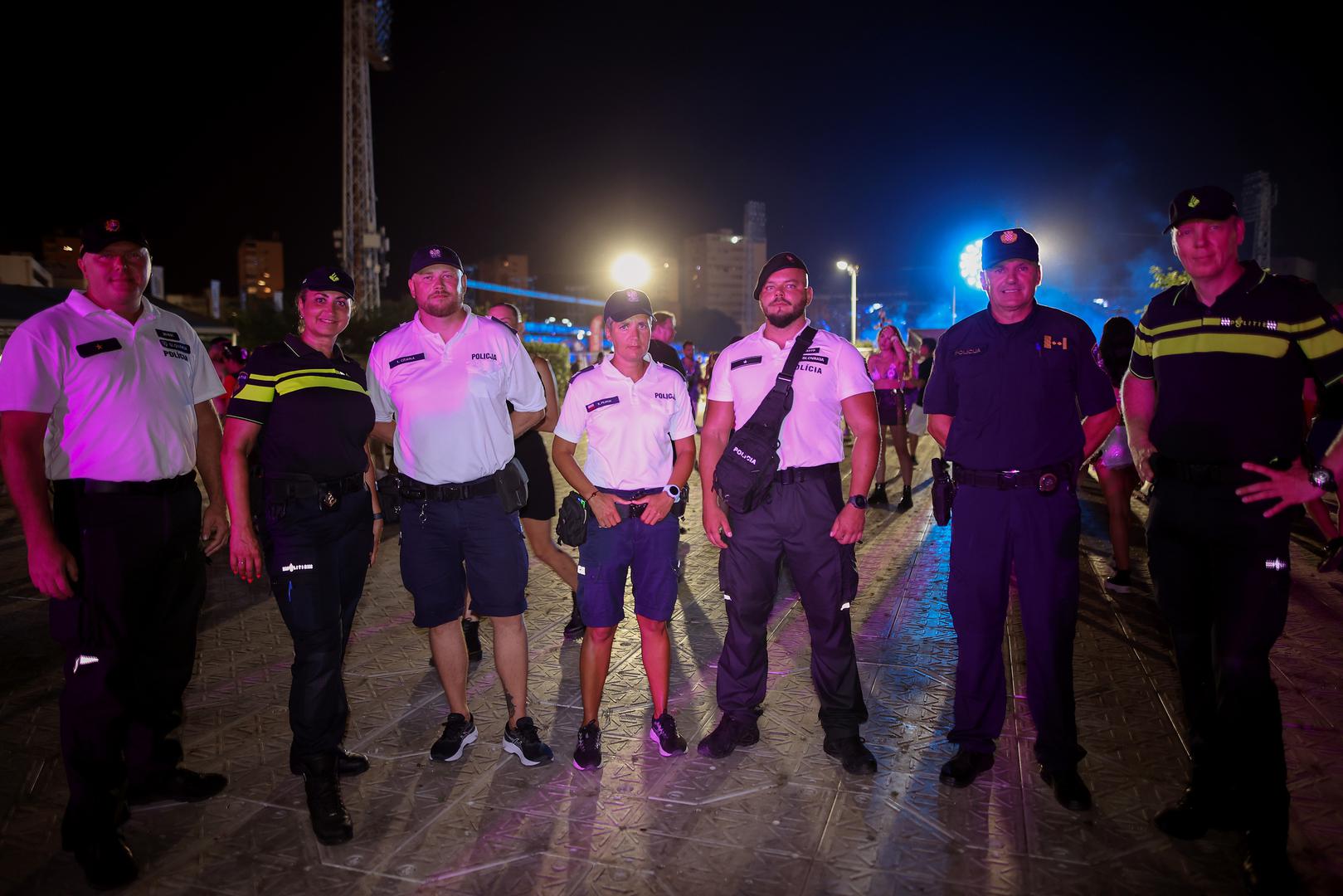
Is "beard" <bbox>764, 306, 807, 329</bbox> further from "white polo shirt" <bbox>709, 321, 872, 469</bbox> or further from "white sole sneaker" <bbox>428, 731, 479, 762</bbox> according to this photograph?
"white sole sneaker" <bbox>428, 731, 479, 762</bbox>

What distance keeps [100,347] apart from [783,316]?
2.96 metres

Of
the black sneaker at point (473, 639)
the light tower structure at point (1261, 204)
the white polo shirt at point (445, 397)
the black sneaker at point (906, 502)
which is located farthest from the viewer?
the light tower structure at point (1261, 204)

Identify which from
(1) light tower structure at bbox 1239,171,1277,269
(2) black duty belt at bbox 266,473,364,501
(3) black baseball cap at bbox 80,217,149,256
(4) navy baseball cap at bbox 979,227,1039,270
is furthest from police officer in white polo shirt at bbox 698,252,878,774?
(1) light tower structure at bbox 1239,171,1277,269

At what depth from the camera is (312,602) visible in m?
3.33

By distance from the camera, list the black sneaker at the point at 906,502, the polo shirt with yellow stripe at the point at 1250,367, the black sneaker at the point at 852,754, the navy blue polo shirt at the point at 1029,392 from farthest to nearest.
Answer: the black sneaker at the point at 906,502 → the black sneaker at the point at 852,754 → the navy blue polo shirt at the point at 1029,392 → the polo shirt with yellow stripe at the point at 1250,367

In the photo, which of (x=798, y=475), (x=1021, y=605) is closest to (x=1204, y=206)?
(x=1021, y=605)

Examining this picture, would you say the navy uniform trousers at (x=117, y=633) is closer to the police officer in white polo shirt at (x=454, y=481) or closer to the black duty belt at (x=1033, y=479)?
the police officer in white polo shirt at (x=454, y=481)

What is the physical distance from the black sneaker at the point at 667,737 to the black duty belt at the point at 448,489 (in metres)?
1.39

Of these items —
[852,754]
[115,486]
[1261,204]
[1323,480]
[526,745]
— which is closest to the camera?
[1323,480]

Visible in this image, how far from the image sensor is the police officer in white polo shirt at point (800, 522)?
3.65 m

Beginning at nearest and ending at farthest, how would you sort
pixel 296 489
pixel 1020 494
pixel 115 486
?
1. pixel 115 486
2. pixel 296 489
3. pixel 1020 494

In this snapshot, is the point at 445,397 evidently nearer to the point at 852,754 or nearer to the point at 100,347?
the point at 100,347

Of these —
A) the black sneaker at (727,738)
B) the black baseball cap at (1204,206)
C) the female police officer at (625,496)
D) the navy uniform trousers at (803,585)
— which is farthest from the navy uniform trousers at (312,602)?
the black baseball cap at (1204,206)

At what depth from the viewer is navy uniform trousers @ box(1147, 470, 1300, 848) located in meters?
2.90
